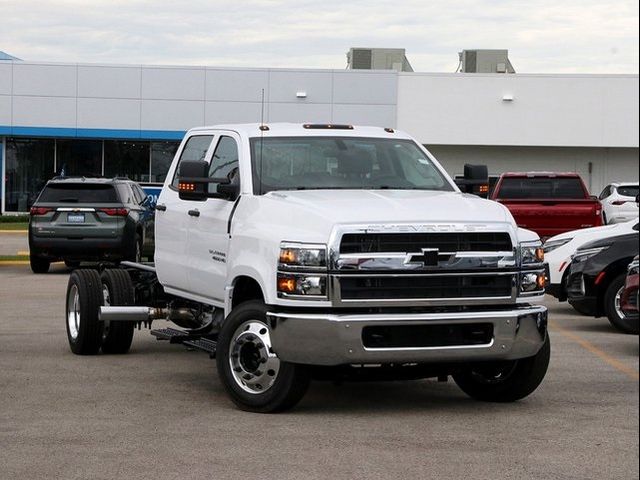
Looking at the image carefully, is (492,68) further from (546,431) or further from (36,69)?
(546,431)

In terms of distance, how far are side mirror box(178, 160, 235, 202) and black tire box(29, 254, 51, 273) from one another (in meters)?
13.3

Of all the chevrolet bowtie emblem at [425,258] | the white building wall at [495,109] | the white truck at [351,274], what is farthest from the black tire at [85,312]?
the white building wall at [495,109]

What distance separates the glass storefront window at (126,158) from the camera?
1866 inches

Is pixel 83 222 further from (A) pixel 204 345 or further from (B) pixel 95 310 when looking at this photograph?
(A) pixel 204 345

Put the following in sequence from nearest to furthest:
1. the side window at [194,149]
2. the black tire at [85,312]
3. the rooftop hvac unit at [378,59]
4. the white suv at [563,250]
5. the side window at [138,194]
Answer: the side window at [194,149]
the black tire at [85,312]
the white suv at [563,250]
the side window at [138,194]
the rooftop hvac unit at [378,59]

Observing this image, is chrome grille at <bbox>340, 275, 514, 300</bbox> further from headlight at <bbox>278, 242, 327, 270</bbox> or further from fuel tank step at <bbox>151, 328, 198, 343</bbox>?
fuel tank step at <bbox>151, 328, 198, 343</bbox>

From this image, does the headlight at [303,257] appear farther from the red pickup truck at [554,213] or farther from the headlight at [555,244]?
the red pickup truck at [554,213]

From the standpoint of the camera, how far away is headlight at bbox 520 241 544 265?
331 inches

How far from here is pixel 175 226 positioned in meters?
10.2

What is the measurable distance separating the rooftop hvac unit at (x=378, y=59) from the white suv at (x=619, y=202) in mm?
19728

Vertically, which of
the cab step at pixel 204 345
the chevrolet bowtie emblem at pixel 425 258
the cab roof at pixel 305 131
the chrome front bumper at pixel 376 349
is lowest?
the cab step at pixel 204 345

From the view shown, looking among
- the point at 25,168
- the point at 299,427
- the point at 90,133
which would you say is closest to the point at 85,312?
the point at 299,427

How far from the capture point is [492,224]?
831 cm

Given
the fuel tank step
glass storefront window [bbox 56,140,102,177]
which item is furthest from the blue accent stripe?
the fuel tank step
